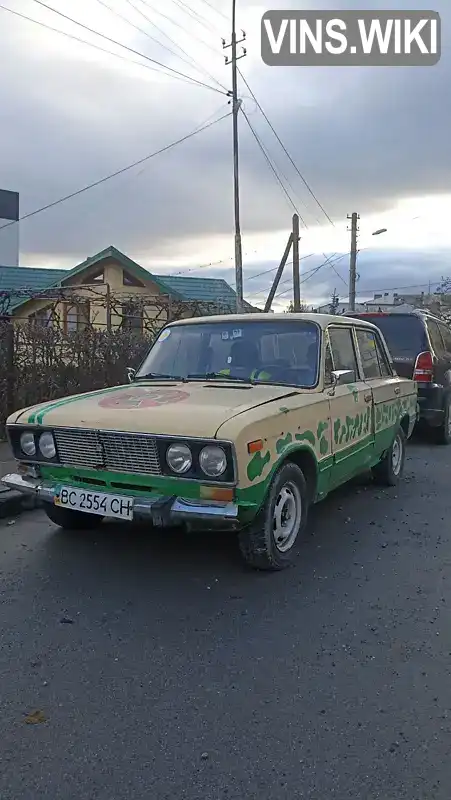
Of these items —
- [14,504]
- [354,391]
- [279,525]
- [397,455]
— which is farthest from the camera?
[397,455]

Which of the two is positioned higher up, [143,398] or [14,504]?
[143,398]

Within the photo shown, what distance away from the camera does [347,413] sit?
549cm

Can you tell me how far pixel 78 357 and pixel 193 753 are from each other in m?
7.80

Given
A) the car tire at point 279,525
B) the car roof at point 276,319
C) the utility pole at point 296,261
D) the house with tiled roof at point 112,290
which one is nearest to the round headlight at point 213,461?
the car tire at point 279,525

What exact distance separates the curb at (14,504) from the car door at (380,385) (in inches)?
125

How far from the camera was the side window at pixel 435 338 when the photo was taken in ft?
31.2

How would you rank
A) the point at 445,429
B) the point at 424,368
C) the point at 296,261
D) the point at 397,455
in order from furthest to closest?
the point at 296,261, the point at 445,429, the point at 424,368, the point at 397,455

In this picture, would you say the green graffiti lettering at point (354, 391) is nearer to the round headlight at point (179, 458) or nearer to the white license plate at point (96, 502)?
the round headlight at point (179, 458)

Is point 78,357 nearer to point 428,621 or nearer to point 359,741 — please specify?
point 428,621

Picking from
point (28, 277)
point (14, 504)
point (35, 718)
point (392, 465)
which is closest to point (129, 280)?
point (28, 277)

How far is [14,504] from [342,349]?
318 cm

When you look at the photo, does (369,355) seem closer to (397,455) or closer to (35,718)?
(397,455)

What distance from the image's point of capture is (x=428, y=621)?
3.81 meters

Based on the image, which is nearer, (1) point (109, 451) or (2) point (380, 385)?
(1) point (109, 451)
